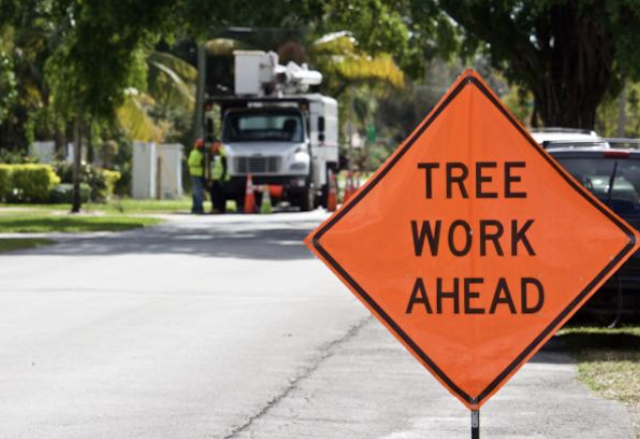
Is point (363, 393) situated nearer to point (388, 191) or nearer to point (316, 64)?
point (388, 191)

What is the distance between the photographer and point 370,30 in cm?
3681

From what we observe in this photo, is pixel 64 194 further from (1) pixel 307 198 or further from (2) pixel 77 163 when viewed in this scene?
(2) pixel 77 163

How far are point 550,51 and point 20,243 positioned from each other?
14883 mm

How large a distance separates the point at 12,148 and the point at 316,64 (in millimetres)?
11907

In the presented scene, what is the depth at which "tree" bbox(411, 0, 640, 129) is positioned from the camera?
3447 centimetres

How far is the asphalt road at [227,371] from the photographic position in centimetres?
1011

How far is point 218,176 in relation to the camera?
43406 millimetres

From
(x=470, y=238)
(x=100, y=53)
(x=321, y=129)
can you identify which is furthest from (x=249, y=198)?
(x=470, y=238)

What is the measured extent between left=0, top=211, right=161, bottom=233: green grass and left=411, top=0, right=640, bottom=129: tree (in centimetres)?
747

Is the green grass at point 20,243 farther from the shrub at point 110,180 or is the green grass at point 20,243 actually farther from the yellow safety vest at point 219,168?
the shrub at point 110,180

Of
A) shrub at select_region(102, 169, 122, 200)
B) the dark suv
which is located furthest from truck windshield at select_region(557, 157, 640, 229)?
shrub at select_region(102, 169, 122, 200)

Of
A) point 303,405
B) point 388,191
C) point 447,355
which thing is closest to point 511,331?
point 447,355

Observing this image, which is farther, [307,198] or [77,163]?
[307,198]

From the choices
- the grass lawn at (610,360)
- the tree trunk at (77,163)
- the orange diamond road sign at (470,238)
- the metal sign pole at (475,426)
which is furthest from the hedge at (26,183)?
the metal sign pole at (475,426)
